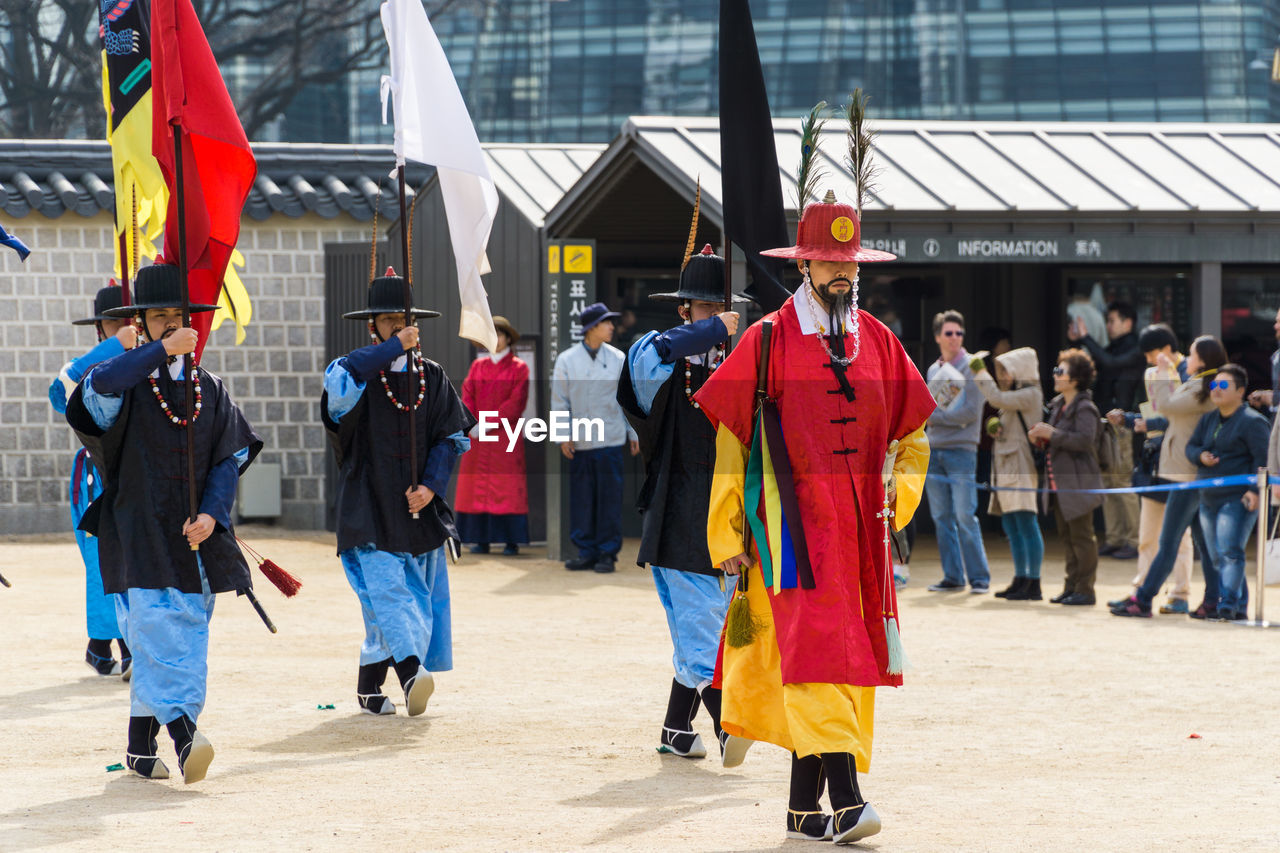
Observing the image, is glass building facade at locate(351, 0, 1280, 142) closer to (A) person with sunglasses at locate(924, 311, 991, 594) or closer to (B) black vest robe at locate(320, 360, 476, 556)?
(A) person with sunglasses at locate(924, 311, 991, 594)

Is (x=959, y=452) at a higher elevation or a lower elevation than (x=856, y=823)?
higher

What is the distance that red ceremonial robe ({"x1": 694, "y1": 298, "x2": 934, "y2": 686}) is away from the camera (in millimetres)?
4926

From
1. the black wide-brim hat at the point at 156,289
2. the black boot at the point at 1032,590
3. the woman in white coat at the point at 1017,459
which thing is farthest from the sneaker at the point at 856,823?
the black boot at the point at 1032,590

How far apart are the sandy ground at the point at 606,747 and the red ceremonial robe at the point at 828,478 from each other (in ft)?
1.77

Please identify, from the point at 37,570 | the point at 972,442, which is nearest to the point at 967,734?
the point at 972,442

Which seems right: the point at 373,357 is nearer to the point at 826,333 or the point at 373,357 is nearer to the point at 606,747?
the point at 606,747

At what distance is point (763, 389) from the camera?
507 cm

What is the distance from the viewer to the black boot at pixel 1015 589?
10.7m

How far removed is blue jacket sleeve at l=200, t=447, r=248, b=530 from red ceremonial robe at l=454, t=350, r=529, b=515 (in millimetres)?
6602

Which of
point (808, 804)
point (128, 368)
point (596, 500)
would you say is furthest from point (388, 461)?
point (596, 500)

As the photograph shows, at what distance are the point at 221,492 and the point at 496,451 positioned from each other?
686cm

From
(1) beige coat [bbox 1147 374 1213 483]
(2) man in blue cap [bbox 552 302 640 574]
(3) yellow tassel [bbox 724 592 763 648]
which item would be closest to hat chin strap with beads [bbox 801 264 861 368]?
(3) yellow tassel [bbox 724 592 763 648]

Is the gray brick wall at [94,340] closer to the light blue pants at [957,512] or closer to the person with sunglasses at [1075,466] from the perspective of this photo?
the light blue pants at [957,512]

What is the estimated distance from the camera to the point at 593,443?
477 inches
